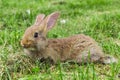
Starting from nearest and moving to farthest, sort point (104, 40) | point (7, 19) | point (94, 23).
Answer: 1. point (104, 40)
2. point (94, 23)
3. point (7, 19)

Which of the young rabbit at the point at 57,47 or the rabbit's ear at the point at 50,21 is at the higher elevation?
the rabbit's ear at the point at 50,21

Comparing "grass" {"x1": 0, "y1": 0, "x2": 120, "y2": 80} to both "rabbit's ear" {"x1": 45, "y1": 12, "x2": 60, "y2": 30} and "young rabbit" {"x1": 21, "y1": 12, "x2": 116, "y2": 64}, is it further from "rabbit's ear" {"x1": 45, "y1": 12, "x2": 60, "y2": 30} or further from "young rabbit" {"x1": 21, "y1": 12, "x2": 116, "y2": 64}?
"rabbit's ear" {"x1": 45, "y1": 12, "x2": 60, "y2": 30}

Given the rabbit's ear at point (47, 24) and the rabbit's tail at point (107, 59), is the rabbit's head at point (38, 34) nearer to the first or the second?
the rabbit's ear at point (47, 24)

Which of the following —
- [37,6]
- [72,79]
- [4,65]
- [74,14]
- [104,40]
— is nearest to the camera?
[72,79]

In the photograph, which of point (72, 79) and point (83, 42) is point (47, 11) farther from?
point (72, 79)

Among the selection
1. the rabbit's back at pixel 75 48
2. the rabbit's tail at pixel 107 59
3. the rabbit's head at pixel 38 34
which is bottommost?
the rabbit's tail at pixel 107 59

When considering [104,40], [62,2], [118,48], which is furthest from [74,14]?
[118,48]

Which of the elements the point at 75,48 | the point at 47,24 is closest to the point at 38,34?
the point at 47,24

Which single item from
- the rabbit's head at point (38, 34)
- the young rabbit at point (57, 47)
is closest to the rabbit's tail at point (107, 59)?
the young rabbit at point (57, 47)
